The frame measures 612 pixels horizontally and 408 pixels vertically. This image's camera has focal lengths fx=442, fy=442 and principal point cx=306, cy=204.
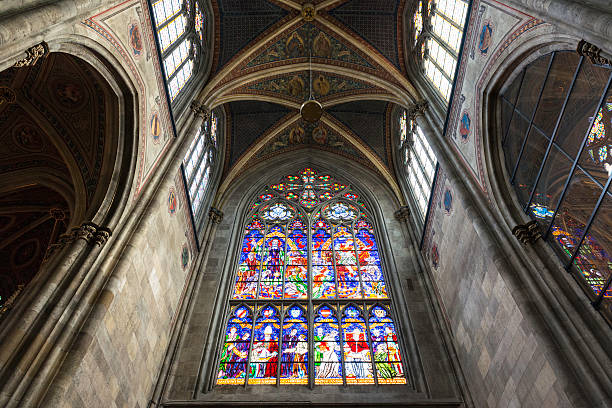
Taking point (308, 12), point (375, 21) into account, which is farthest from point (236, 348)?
point (375, 21)

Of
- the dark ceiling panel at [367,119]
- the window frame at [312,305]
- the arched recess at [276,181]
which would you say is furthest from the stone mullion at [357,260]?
the dark ceiling panel at [367,119]

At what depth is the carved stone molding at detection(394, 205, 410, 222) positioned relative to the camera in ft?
48.0

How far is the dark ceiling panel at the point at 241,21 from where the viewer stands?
14.5 m

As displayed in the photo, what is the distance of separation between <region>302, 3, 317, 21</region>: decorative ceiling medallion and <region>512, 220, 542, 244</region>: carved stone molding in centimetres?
1016

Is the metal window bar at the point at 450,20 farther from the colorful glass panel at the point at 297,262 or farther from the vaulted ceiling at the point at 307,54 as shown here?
the colorful glass panel at the point at 297,262

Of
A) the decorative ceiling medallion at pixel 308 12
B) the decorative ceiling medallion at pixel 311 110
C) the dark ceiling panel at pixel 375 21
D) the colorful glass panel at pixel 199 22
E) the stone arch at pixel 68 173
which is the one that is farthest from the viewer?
the dark ceiling panel at pixel 375 21

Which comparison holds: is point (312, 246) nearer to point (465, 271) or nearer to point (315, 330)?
point (315, 330)

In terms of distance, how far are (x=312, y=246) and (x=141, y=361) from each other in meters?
6.76

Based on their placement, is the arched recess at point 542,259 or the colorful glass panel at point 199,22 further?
the colorful glass panel at point 199,22

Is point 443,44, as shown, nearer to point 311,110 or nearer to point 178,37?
point 311,110

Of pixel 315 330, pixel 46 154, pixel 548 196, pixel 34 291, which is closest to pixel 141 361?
pixel 34 291

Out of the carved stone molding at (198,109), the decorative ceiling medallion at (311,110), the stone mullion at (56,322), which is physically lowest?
the stone mullion at (56,322)

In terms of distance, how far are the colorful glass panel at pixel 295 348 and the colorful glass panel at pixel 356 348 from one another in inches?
39.5

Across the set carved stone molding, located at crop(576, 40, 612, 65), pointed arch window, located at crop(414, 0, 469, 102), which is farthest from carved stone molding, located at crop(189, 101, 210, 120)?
carved stone molding, located at crop(576, 40, 612, 65)
